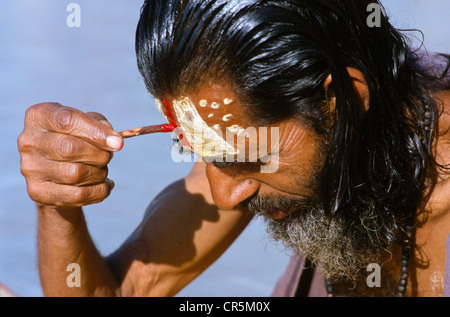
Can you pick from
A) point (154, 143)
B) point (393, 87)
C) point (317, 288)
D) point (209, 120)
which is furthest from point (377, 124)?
point (154, 143)

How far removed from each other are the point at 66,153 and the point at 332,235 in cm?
74

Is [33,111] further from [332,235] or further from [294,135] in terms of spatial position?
[332,235]

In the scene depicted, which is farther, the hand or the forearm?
the forearm

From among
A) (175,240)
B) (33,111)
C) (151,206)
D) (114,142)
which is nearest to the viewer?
(114,142)

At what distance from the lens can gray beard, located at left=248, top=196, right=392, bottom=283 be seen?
1694mm

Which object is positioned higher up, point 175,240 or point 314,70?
point 314,70

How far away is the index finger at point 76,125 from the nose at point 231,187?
0.89 ft

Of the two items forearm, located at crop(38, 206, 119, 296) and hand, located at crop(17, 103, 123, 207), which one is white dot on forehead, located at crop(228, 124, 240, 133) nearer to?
hand, located at crop(17, 103, 123, 207)

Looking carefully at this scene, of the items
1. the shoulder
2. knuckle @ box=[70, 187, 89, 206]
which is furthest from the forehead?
the shoulder

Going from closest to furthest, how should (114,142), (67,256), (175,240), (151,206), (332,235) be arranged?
(114,142) < (332,235) < (67,256) < (175,240) < (151,206)

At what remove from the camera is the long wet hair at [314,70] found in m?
1.35

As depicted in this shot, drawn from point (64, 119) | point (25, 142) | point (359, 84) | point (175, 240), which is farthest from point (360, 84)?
point (175, 240)

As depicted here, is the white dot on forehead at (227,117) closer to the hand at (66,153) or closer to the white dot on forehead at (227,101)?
the white dot on forehead at (227,101)

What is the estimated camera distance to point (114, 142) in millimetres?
1384
